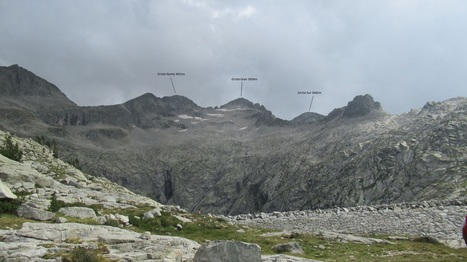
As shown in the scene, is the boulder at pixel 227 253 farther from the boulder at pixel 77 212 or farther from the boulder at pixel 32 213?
the boulder at pixel 77 212

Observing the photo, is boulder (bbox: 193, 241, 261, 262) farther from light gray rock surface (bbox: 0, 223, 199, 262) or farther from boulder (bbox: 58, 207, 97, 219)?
boulder (bbox: 58, 207, 97, 219)

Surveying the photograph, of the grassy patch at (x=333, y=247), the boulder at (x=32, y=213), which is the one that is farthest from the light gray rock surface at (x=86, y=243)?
the grassy patch at (x=333, y=247)

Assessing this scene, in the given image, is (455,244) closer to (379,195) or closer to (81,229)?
(81,229)

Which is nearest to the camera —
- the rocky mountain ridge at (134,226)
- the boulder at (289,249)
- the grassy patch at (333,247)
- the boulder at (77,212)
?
the rocky mountain ridge at (134,226)

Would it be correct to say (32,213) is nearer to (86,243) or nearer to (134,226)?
(134,226)

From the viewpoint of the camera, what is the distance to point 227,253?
15344 mm

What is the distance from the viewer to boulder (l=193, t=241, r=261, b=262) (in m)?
15.1

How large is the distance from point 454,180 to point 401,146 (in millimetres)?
50481

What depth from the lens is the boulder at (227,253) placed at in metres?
15.1

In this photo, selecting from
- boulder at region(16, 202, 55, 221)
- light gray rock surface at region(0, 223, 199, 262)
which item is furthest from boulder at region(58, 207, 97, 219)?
light gray rock surface at region(0, 223, 199, 262)

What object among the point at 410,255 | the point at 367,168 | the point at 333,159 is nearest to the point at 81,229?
the point at 410,255

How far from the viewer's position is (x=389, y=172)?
120375 mm

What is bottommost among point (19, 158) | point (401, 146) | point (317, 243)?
point (317, 243)

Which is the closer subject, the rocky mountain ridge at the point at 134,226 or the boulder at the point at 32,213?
the rocky mountain ridge at the point at 134,226
